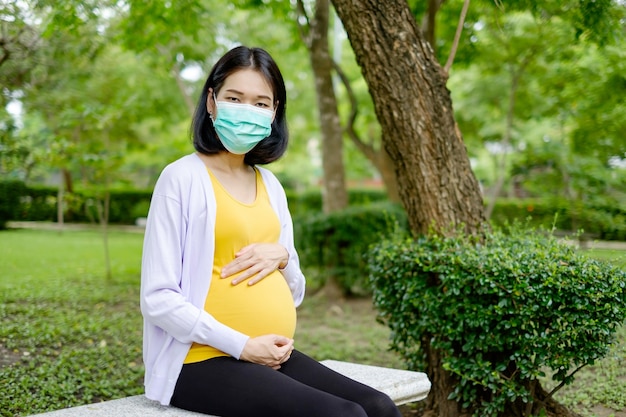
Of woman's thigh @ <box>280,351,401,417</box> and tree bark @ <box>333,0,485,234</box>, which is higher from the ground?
tree bark @ <box>333,0,485,234</box>

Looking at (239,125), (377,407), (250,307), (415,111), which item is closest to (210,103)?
(239,125)

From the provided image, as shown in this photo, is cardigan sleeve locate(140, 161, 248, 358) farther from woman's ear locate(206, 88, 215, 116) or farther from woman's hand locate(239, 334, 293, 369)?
woman's ear locate(206, 88, 215, 116)

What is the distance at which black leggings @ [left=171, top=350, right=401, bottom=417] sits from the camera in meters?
2.20

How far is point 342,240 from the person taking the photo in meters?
9.05

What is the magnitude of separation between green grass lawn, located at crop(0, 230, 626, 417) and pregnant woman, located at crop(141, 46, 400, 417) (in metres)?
1.91

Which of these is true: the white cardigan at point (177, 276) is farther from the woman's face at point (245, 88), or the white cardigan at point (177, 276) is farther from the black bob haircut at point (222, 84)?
the woman's face at point (245, 88)

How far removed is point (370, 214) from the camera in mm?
8859

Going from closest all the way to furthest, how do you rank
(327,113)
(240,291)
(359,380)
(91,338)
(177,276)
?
(177,276) < (240,291) < (359,380) < (91,338) < (327,113)

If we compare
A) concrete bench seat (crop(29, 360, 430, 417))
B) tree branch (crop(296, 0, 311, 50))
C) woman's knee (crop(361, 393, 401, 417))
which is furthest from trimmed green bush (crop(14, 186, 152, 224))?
woman's knee (crop(361, 393, 401, 417))

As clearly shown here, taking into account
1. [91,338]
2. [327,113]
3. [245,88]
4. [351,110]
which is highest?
[351,110]

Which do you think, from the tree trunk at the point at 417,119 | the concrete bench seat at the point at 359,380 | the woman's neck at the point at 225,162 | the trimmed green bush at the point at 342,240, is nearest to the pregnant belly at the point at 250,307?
the concrete bench seat at the point at 359,380

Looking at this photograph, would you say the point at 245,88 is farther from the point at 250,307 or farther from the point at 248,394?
the point at 248,394

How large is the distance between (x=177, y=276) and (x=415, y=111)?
214cm

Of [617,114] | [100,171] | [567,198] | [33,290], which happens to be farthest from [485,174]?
[33,290]
